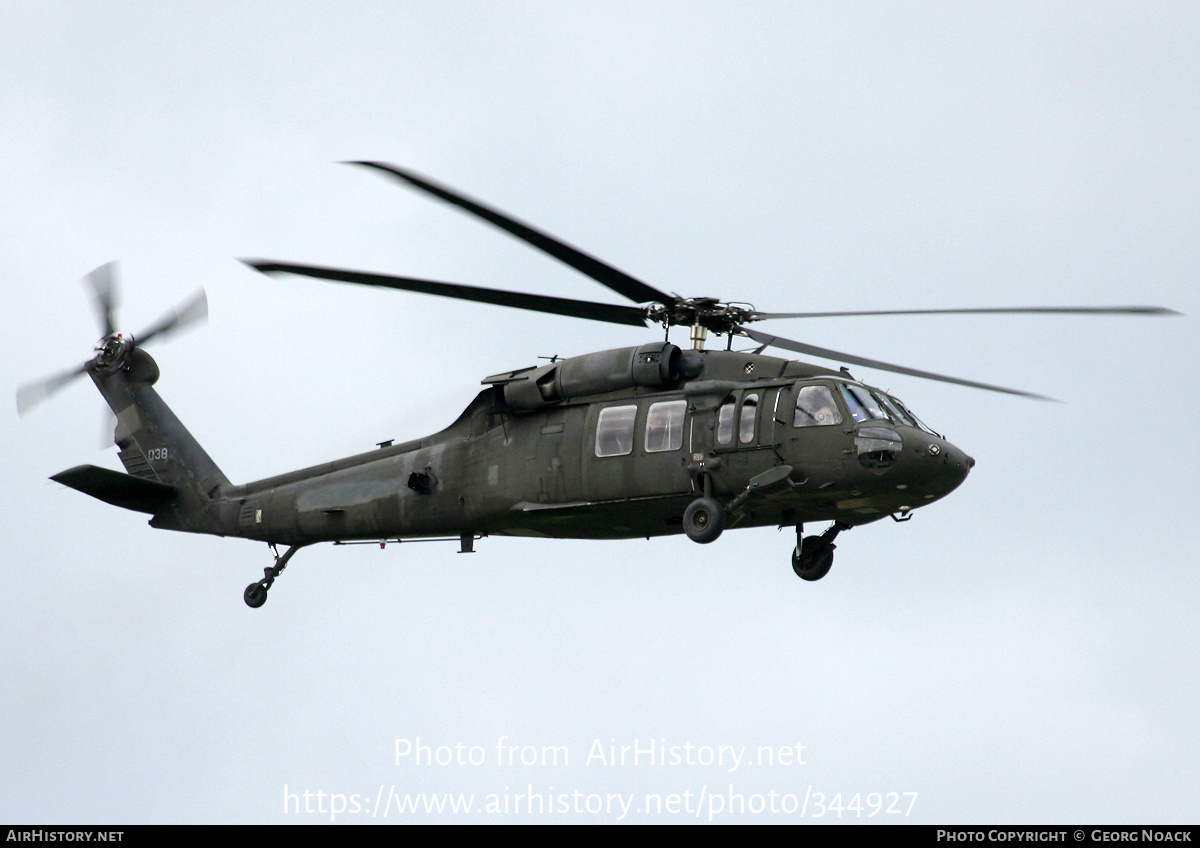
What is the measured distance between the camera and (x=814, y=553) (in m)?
21.5

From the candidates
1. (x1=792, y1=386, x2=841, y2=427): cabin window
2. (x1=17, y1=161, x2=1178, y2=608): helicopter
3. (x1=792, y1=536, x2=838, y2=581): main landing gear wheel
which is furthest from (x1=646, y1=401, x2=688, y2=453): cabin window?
(x1=792, y1=536, x2=838, y2=581): main landing gear wheel

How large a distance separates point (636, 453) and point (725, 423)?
52.6 inches

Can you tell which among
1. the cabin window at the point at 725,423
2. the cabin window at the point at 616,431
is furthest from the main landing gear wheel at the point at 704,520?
the cabin window at the point at 616,431

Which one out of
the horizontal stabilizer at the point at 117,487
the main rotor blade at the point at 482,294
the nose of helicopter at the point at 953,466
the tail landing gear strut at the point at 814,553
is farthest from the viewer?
the horizontal stabilizer at the point at 117,487

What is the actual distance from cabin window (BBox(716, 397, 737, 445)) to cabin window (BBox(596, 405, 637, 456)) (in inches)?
49.9

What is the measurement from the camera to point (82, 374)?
27438 millimetres

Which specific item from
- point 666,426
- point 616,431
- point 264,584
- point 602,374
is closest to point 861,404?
point 666,426

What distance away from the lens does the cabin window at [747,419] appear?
808 inches

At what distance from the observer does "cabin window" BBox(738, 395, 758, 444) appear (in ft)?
67.3

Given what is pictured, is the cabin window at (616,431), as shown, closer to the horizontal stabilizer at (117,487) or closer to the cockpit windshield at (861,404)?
the cockpit windshield at (861,404)

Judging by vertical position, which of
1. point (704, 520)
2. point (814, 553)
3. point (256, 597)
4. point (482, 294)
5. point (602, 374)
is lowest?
point (256, 597)

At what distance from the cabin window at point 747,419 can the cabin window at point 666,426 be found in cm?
84

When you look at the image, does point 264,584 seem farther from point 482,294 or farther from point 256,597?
point 482,294
